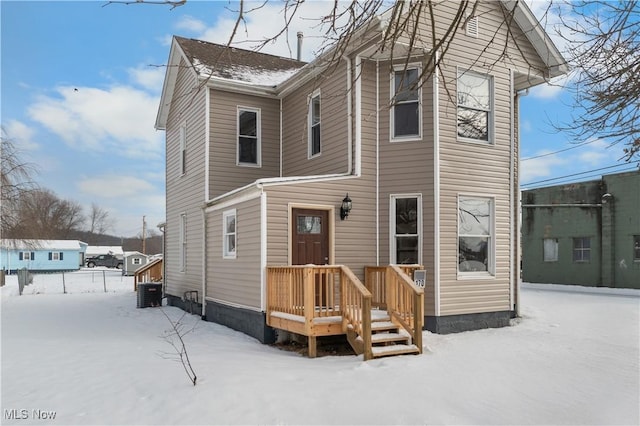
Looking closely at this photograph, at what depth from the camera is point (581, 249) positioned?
2059 centimetres

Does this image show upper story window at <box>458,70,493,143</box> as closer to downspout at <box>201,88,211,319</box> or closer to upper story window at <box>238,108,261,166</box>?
upper story window at <box>238,108,261,166</box>

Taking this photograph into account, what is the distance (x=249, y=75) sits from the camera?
508 inches

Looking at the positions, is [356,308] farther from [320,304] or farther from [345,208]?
[345,208]

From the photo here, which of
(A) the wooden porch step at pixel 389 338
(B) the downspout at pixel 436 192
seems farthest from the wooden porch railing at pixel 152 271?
(A) the wooden porch step at pixel 389 338

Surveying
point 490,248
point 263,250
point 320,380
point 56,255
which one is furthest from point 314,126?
point 56,255

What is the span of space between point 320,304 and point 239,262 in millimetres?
2722

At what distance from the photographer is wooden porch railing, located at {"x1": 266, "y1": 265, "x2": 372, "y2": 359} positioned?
7246 millimetres

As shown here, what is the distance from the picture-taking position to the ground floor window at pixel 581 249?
20.3 metres

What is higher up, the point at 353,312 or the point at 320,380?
the point at 353,312

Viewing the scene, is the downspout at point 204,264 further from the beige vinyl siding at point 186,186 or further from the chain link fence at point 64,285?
the chain link fence at point 64,285

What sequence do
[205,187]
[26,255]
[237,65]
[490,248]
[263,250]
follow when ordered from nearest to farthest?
[263,250] → [490,248] → [205,187] → [237,65] → [26,255]

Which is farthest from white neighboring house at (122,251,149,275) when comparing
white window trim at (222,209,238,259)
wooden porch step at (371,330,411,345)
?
wooden porch step at (371,330,411,345)

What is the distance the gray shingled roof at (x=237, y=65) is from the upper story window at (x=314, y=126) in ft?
6.13

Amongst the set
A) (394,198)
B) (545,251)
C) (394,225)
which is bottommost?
(545,251)
